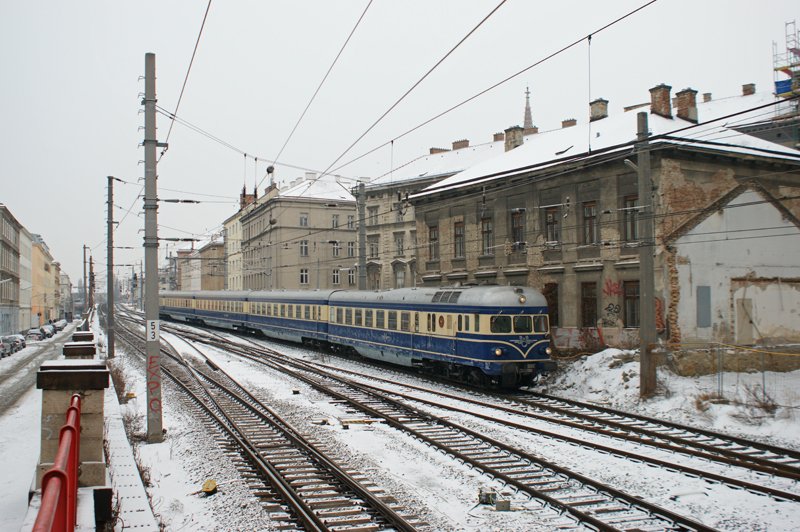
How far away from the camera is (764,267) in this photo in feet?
77.7

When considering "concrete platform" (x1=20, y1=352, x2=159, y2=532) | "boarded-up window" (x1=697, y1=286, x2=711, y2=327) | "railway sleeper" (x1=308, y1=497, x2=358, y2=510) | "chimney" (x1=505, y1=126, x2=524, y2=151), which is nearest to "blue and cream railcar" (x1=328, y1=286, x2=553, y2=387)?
"boarded-up window" (x1=697, y1=286, x2=711, y2=327)

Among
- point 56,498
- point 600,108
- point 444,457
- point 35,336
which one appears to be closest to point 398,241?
point 600,108

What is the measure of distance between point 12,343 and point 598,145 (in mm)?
34339

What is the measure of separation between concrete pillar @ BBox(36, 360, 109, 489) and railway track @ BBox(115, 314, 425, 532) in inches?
92.4

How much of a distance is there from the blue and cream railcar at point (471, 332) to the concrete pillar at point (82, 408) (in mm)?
12815

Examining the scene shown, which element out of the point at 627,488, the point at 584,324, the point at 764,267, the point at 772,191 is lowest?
the point at 627,488

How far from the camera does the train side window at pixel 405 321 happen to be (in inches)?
914

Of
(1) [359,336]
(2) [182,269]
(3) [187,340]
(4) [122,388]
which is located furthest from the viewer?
(2) [182,269]

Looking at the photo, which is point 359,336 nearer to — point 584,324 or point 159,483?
point 584,324

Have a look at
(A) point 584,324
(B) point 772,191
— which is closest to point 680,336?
(A) point 584,324

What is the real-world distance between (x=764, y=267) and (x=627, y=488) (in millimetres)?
17055

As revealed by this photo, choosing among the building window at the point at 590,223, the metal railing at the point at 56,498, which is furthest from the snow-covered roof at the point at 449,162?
A: the metal railing at the point at 56,498

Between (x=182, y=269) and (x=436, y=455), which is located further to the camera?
(x=182, y=269)

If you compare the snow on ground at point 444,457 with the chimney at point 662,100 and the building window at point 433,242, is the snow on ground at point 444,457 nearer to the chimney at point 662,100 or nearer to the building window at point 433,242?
→ the chimney at point 662,100
